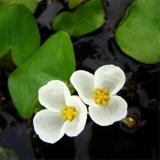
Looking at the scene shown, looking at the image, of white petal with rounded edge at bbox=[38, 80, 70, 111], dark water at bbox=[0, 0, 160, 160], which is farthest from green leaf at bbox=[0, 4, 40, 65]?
white petal with rounded edge at bbox=[38, 80, 70, 111]

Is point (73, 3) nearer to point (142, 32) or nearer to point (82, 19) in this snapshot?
point (82, 19)

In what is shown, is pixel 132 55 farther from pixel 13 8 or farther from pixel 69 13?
pixel 13 8

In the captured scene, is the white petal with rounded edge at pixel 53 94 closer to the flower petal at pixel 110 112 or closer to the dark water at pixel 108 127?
the flower petal at pixel 110 112

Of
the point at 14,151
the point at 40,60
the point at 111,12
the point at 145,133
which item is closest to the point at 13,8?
the point at 40,60

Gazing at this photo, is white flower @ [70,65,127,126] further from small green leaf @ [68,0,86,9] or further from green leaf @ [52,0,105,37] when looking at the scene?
small green leaf @ [68,0,86,9]

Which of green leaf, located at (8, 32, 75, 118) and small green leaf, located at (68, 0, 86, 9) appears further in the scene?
small green leaf, located at (68, 0, 86, 9)
